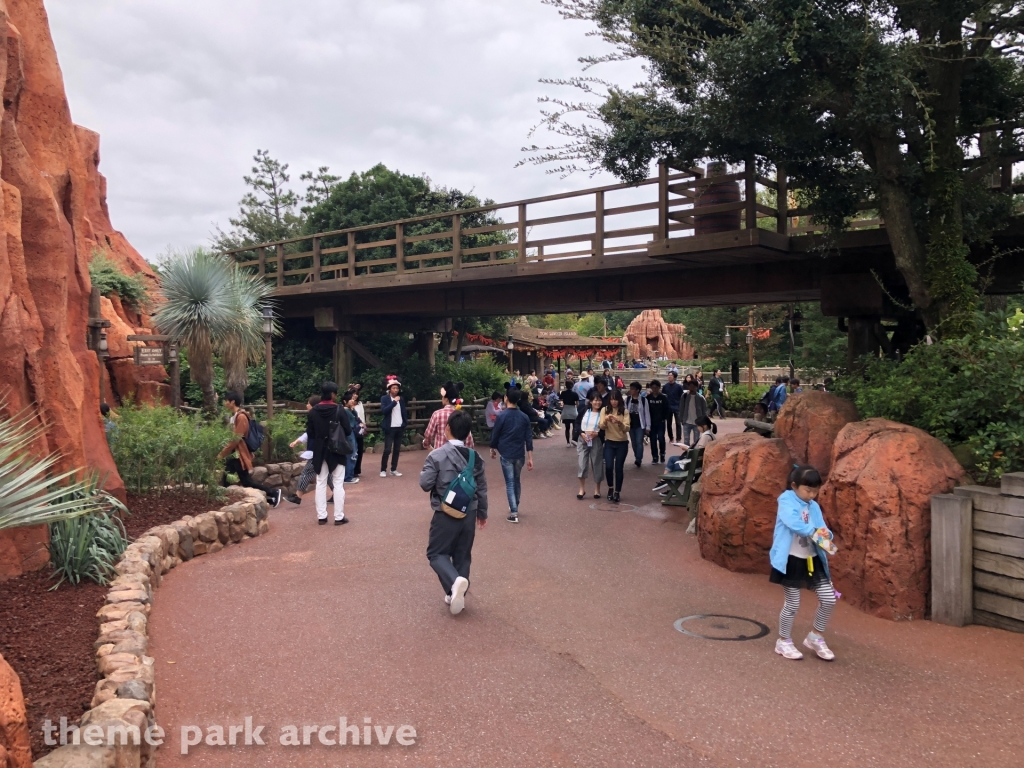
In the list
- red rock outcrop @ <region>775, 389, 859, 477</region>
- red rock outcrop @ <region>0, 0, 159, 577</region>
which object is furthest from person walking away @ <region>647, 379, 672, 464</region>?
red rock outcrop @ <region>0, 0, 159, 577</region>

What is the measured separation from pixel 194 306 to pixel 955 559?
1301 cm

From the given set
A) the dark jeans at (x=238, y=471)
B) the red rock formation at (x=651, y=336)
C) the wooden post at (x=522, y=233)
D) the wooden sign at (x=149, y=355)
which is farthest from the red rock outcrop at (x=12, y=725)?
the red rock formation at (x=651, y=336)

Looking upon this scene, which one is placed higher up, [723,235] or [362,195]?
[362,195]

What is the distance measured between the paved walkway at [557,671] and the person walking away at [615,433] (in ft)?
10.1

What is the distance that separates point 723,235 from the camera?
Answer: 10.8 metres

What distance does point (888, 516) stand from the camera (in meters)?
6.02

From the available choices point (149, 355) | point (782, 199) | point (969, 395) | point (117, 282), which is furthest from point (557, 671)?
point (117, 282)

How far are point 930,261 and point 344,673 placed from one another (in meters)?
7.48

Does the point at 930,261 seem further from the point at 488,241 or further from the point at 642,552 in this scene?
the point at 488,241

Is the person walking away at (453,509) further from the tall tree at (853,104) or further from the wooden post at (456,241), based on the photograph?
the wooden post at (456,241)

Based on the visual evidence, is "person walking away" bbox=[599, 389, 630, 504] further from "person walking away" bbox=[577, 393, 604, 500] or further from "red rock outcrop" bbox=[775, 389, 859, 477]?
"red rock outcrop" bbox=[775, 389, 859, 477]

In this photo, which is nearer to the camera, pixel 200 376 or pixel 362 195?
pixel 200 376

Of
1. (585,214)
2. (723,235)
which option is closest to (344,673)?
(723,235)

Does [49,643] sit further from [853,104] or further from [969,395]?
[853,104]
